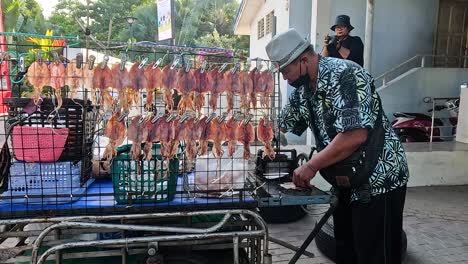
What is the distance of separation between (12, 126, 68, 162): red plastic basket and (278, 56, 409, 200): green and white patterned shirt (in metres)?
1.45

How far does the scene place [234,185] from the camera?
7.52 ft

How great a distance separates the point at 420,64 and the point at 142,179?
30.8 feet

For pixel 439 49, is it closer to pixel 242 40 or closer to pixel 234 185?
pixel 234 185

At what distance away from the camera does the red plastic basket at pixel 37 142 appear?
2062 mm

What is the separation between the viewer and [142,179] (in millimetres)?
2080

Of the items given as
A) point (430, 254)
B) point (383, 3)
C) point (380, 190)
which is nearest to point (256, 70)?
point (380, 190)

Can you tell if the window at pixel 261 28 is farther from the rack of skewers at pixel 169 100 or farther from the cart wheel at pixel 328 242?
the rack of skewers at pixel 169 100

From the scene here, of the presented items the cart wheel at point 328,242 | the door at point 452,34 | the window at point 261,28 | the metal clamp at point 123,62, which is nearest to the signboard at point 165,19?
the window at point 261,28

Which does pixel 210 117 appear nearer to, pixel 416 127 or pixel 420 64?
pixel 416 127

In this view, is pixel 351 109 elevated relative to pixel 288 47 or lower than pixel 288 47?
lower

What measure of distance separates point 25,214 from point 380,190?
1.91m

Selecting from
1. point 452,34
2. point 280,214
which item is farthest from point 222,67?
point 452,34

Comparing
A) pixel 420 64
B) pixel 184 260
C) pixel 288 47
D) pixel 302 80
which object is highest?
pixel 420 64

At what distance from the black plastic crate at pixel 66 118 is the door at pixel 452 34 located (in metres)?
9.86
